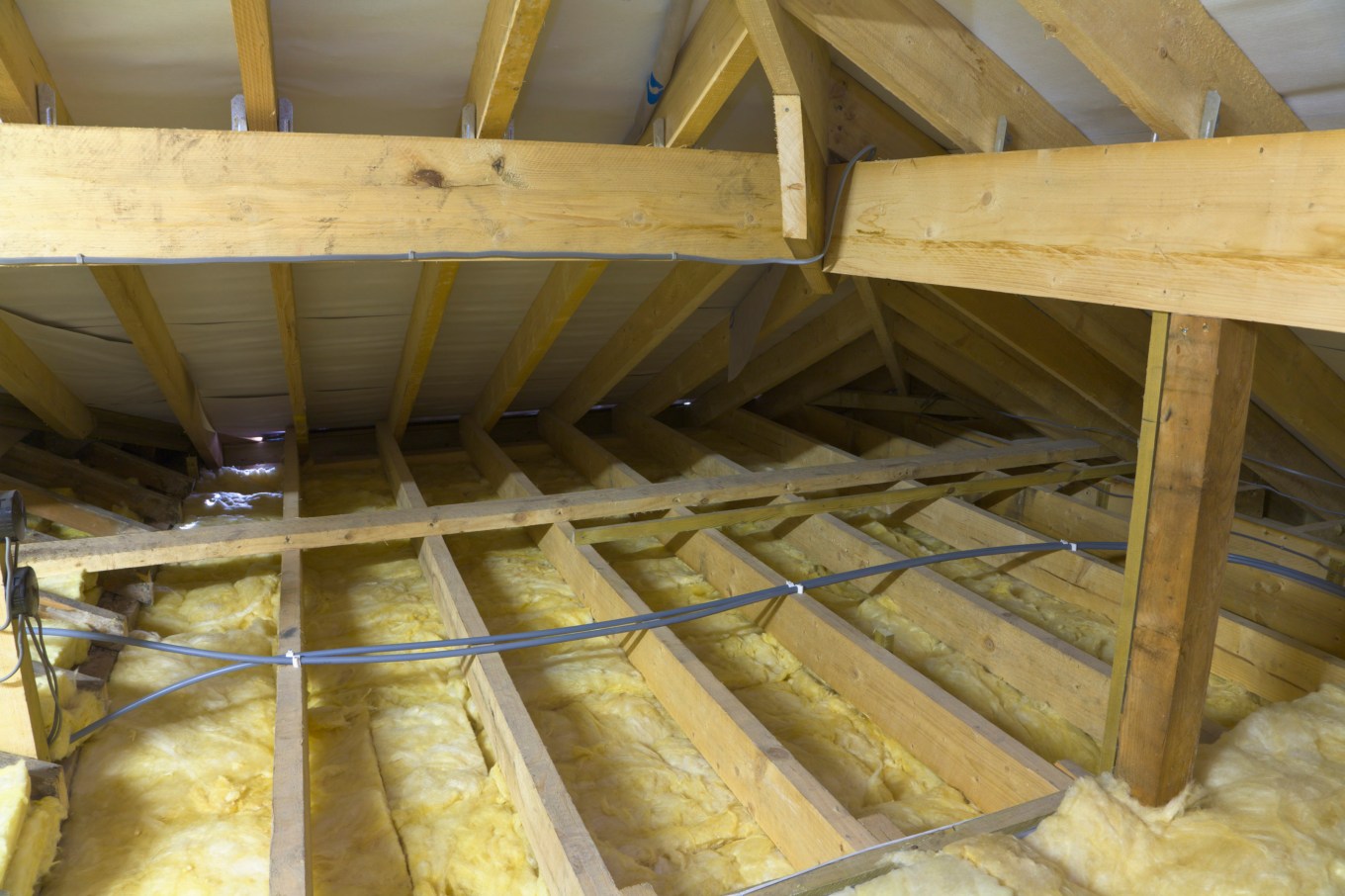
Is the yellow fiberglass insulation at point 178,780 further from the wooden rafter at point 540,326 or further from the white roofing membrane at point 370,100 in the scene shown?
the wooden rafter at point 540,326

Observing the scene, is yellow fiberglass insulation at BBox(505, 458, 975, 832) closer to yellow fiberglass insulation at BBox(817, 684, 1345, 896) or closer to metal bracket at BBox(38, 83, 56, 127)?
yellow fiberglass insulation at BBox(817, 684, 1345, 896)

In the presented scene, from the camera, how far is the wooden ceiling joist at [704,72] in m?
1.97

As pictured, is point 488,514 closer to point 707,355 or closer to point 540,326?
point 540,326

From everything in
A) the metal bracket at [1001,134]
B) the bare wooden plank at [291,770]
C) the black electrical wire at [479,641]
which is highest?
the metal bracket at [1001,134]

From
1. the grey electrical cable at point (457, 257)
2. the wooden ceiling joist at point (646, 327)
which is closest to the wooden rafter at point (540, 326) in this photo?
the wooden ceiling joist at point (646, 327)

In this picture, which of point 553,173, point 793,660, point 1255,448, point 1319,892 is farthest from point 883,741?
point 1255,448

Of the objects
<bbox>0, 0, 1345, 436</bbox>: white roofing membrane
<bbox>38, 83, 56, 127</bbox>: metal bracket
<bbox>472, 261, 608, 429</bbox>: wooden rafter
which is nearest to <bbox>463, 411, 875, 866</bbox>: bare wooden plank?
<bbox>472, 261, 608, 429</bbox>: wooden rafter

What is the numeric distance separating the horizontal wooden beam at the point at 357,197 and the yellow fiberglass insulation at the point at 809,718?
1278mm

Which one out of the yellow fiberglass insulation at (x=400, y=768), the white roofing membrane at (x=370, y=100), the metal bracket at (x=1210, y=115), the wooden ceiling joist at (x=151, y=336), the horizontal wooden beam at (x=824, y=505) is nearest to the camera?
the metal bracket at (x=1210, y=115)

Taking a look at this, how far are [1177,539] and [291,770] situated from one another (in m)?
1.81

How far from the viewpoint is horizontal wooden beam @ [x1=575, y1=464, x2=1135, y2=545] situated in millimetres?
3080

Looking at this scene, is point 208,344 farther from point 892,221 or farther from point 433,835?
point 892,221

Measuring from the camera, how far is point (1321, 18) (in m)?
1.35

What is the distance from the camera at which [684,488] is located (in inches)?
132
